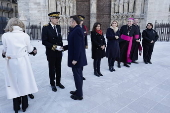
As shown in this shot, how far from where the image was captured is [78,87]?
3.33m

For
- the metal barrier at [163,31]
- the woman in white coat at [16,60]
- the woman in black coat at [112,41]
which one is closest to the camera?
the woman in white coat at [16,60]

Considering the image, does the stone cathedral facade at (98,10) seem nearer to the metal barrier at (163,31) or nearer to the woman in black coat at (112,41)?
the metal barrier at (163,31)

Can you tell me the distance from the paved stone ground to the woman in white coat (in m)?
0.52

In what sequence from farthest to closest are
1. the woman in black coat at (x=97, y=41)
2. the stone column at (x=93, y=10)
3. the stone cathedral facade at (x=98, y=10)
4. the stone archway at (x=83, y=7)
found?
1. the stone archway at (x=83, y=7)
2. the stone column at (x=93, y=10)
3. the stone cathedral facade at (x=98, y=10)
4. the woman in black coat at (x=97, y=41)

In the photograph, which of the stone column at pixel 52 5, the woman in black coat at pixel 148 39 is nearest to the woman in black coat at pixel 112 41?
the woman in black coat at pixel 148 39

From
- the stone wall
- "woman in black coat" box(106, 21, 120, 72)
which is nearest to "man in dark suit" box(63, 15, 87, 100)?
"woman in black coat" box(106, 21, 120, 72)

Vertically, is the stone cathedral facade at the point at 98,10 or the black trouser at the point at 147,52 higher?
the stone cathedral facade at the point at 98,10

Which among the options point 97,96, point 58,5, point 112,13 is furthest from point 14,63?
point 112,13

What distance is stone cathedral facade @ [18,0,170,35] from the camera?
13297 millimetres

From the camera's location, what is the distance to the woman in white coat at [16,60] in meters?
2.59

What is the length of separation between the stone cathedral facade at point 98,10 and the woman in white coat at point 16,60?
434 inches

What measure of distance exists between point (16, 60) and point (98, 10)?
44.7 feet

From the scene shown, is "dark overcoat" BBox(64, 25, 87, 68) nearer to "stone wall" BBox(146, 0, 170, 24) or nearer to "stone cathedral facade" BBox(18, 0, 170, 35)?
"stone cathedral facade" BBox(18, 0, 170, 35)

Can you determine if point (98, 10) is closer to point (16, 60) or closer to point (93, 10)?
point (93, 10)
